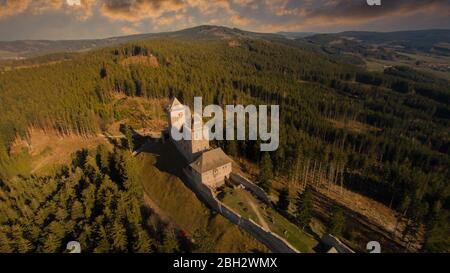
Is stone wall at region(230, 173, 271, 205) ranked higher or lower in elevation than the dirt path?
higher

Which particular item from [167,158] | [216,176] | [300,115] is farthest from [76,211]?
[300,115]

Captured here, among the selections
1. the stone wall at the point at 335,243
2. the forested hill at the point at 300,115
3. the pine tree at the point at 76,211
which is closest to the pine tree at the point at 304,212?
the stone wall at the point at 335,243

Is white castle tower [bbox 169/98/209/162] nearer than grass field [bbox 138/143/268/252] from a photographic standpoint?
No

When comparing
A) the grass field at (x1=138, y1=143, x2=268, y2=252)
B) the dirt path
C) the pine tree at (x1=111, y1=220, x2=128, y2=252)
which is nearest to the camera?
the pine tree at (x1=111, y1=220, x2=128, y2=252)

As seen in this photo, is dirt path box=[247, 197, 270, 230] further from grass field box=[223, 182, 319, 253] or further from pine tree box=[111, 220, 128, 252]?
pine tree box=[111, 220, 128, 252]

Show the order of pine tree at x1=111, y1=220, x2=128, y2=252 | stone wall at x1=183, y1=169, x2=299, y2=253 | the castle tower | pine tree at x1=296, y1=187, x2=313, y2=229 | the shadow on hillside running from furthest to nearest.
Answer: the castle tower
the shadow on hillside
pine tree at x1=296, y1=187, x2=313, y2=229
pine tree at x1=111, y1=220, x2=128, y2=252
stone wall at x1=183, y1=169, x2=299, y2=253

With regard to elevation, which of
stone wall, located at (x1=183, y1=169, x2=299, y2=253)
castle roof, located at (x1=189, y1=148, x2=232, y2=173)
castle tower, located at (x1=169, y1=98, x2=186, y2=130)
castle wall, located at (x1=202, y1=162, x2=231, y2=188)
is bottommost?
stone wall, located at (x1=183, y1=169, x2=299, y2=253)

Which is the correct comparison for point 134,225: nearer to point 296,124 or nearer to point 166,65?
point 296,124

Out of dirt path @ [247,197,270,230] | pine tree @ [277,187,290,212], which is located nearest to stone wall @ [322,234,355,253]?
pine tree @ [277,187,290,212]
